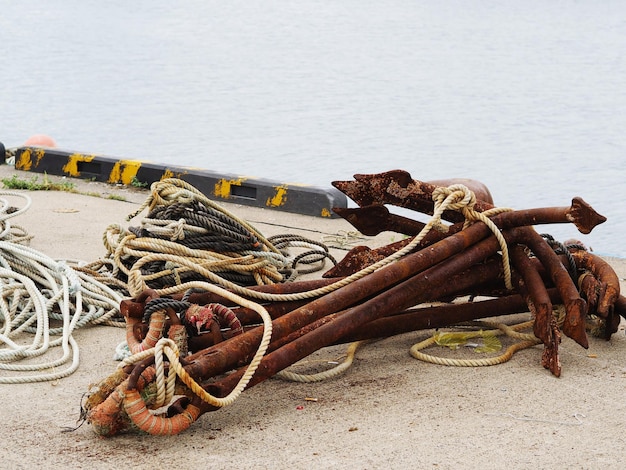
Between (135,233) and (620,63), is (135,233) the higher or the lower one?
the lower one

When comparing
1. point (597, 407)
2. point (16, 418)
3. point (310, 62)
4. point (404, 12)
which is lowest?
point (16, 418)

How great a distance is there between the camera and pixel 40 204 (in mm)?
6191

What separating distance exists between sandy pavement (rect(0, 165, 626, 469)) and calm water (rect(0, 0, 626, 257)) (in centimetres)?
355

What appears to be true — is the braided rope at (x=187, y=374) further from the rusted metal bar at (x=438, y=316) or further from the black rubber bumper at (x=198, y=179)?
the black rubber bumper at (x=198, y=179)

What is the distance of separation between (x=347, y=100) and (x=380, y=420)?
1210cm

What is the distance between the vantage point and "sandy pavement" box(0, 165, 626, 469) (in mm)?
2600

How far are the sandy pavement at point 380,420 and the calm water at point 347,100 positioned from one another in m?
3.55

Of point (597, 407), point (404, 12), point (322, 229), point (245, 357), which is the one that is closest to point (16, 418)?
point (245, 357)

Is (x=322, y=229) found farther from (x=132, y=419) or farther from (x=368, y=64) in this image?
(x=368, y=64)

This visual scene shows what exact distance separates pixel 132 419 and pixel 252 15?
32855mm

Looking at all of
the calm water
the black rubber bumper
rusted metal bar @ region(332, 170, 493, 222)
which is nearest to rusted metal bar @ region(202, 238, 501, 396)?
rusted metal bar @ region(332, 170, 493, 222)

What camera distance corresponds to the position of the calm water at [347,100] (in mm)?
9836

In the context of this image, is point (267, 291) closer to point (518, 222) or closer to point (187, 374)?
point (187, 374)

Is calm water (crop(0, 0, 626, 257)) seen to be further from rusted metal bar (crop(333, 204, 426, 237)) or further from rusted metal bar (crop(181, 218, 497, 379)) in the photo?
rusted metal bar (crop(181, 218, 497, 379))
